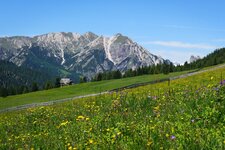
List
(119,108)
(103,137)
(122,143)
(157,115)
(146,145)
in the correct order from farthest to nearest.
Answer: (119,108) < (157,115) < (103,137) < (122,143) < (146,145)

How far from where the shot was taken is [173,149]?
557cm

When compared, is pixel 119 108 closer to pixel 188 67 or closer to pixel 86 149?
pixel 86 149

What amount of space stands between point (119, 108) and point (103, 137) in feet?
16.9

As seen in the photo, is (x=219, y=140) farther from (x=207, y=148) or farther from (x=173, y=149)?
(x=173, y=149)

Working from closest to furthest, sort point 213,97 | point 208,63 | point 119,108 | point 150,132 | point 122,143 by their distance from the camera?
1. point 122,143
2. point 150,132
3. point 213,97
4. point 119,108
5. point 208,63

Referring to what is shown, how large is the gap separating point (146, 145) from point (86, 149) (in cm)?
138

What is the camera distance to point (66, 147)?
778 centimetres

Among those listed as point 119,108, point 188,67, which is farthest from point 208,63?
point 119,108

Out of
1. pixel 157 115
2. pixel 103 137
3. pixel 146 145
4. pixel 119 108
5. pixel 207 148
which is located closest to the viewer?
pixel 207 148

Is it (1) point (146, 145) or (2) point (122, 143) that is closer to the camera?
(1) point (146, 145)

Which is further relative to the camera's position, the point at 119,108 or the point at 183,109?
the point at 119,108

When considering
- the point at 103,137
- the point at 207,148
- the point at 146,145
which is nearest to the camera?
the point at 207,148

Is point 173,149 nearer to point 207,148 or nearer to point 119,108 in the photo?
point 207,148

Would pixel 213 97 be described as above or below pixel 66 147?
above
